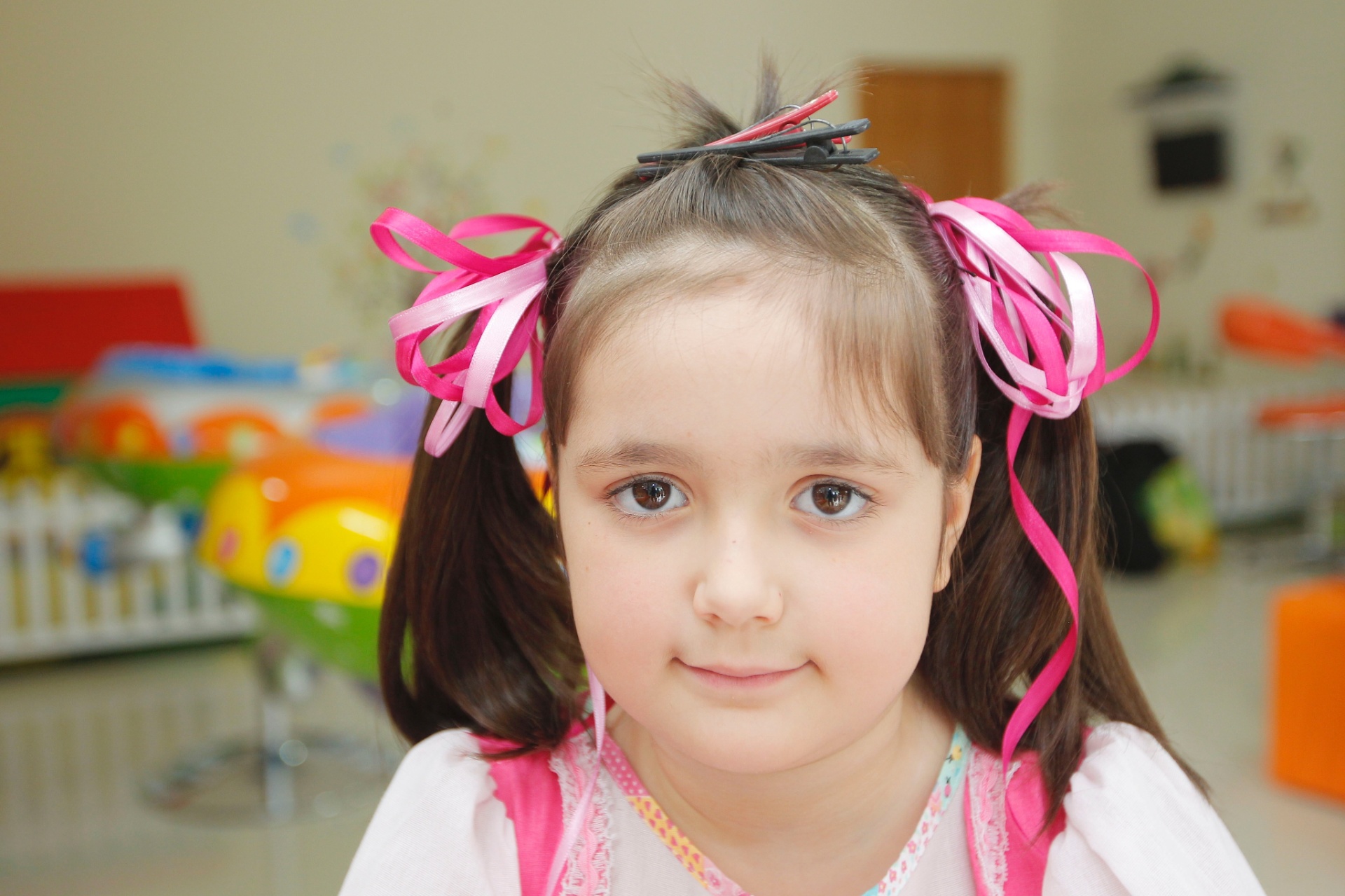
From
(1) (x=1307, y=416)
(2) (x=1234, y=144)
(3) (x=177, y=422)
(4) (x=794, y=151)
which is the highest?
(2) (x=1234, y=144)

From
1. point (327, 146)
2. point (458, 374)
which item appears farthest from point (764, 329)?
point (327, 146)

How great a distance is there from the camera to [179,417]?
8.20 ft

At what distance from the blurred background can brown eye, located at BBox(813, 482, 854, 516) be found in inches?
12.4

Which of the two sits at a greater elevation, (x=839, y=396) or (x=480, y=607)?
(x=839, y=396)

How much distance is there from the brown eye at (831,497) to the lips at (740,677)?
85 millimetres

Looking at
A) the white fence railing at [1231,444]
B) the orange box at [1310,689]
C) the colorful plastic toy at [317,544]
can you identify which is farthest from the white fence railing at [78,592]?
the white fence railing at [1231,444]

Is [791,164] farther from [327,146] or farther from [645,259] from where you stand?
[327,146]

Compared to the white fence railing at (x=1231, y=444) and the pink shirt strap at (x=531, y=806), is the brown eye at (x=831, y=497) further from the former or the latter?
the white fence railing at (x=1231, y=444)

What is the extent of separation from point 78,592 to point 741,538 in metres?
3.41

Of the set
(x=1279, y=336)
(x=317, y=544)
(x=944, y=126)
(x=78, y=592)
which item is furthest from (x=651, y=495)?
(x=944, y=126)

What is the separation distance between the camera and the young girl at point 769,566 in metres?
0.64

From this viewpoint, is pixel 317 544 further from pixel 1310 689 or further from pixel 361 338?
pixel 361 338

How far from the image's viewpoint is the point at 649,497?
66 cm

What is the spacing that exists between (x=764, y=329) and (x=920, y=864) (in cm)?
38
